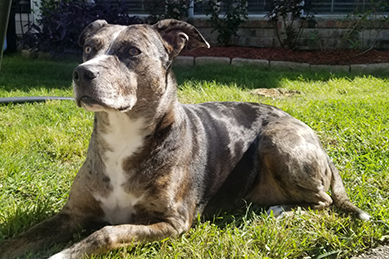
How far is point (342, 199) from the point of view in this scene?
3195 millimetres

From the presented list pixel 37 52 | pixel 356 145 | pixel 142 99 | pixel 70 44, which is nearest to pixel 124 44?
pixel 142 99

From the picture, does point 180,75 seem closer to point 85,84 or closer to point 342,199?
point 342,199

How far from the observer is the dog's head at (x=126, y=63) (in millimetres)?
2480

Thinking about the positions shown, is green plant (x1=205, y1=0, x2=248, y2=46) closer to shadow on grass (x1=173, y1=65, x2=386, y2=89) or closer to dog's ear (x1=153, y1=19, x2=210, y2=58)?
shadow on grass (x1=173, y1=65, x2=386, y2=89)

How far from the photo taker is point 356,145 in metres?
4.39

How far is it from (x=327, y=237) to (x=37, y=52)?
26.5ft

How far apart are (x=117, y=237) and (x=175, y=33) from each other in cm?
146

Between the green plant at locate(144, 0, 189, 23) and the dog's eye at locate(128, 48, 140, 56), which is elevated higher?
the green plant at locate(144, 0, 189, 23)

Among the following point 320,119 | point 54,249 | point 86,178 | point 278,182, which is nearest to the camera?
point 54,249

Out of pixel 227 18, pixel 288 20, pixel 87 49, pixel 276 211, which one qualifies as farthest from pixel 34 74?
pixel 276 211

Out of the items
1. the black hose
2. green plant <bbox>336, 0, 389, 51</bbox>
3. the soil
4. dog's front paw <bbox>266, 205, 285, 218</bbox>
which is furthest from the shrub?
dog's front paw <bbox>266, 205, 285, 218</bbox>

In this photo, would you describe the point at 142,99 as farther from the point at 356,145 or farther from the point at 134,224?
the point at 356,145

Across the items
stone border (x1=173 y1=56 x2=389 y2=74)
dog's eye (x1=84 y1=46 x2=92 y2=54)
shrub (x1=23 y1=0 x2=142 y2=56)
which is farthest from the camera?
shrub (x1=23 y1=0 x2=142 y2=56)

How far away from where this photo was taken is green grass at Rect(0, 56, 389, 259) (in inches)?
107
